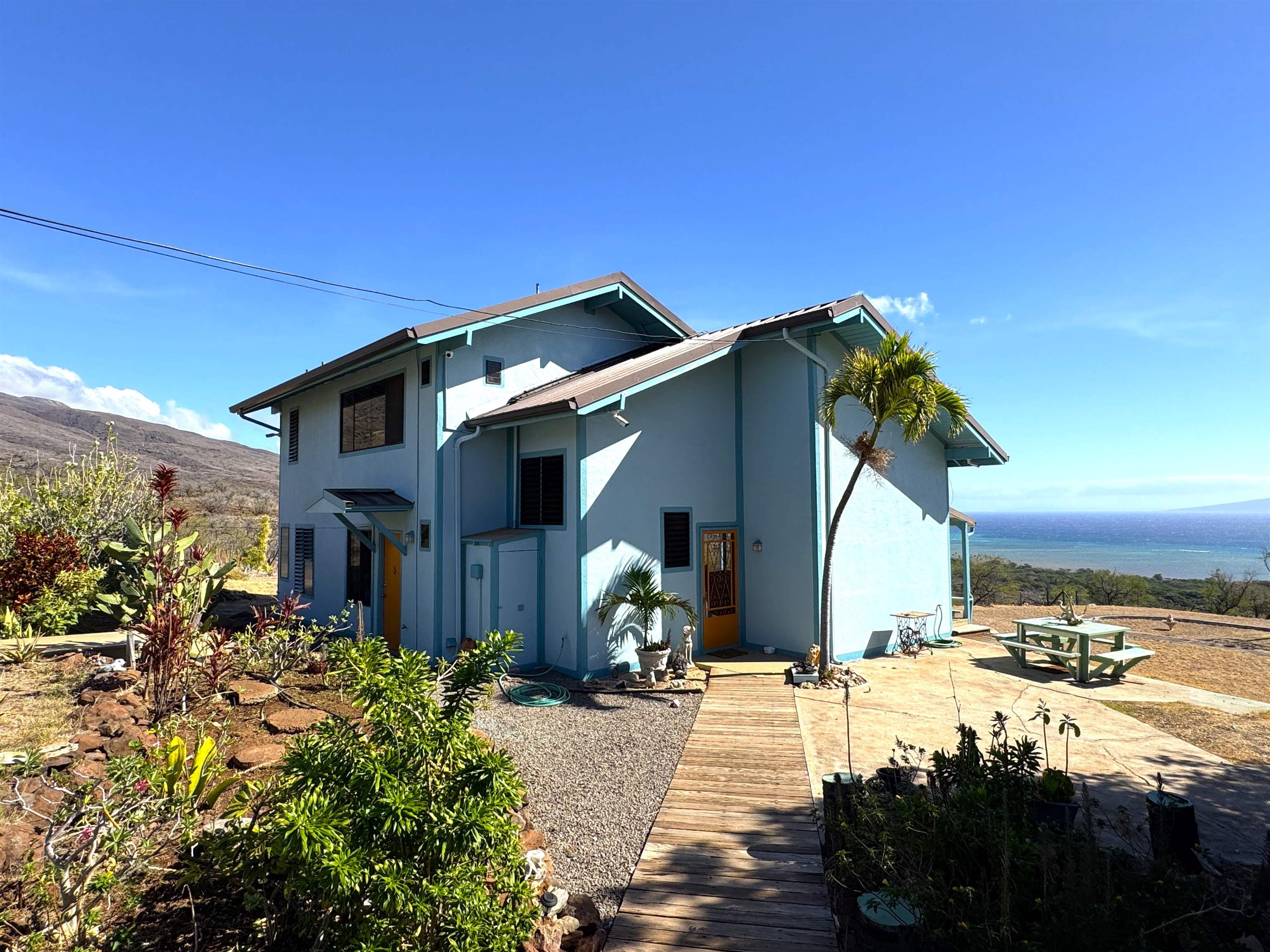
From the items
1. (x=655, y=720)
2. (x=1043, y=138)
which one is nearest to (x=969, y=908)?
(x=655, y=720)

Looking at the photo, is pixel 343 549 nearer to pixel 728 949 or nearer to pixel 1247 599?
pixel 728 949

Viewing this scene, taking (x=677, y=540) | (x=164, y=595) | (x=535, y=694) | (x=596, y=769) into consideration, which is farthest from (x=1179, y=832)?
(x=164, y=595)

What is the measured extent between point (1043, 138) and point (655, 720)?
1034 cm

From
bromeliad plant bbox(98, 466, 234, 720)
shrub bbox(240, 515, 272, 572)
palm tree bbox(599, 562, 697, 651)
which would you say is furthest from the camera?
shrub bbox(240, 515, 272, 572)

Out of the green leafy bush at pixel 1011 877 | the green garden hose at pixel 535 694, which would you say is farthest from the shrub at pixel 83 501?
→ the green leafy bush at pixel 1011 877

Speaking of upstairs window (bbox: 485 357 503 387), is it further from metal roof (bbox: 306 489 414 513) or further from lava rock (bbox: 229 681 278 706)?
lava rock (bbox: 229 681 278 706)

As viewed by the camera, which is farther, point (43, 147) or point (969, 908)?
point (43, 147)

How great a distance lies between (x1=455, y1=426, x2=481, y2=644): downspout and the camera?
1062cm

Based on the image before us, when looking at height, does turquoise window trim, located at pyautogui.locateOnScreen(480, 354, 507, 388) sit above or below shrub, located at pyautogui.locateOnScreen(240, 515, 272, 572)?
above

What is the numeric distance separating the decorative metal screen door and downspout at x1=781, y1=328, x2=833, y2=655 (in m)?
1.65

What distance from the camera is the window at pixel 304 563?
14.8 meters

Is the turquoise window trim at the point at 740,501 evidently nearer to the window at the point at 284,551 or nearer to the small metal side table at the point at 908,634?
the small metal side table at the point at 908,634

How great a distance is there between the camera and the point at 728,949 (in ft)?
12.2

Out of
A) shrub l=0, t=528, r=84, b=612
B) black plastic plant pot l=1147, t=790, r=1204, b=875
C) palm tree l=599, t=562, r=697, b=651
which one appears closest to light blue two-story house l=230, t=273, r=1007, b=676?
palm tree l=599, t=562, r=697, b=651
